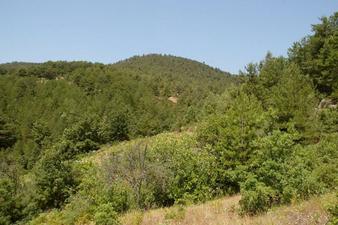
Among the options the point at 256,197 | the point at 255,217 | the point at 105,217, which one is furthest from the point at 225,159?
the point at 105,217

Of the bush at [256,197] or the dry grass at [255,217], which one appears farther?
the bush at [256,197]

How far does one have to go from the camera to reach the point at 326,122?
102 ft

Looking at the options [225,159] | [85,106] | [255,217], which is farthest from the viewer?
[85,106]

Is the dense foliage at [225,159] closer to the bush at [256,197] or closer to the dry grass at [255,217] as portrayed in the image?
the bush at [256,197]

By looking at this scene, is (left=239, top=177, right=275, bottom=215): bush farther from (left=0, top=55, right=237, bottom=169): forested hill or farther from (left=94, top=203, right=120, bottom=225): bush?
(left=0, top=55, right=237, bottom=169): forested hill

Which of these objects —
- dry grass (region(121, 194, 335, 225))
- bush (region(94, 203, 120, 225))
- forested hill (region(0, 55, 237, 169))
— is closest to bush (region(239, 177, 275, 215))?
dry grass (region(121, 194, 335, 225))

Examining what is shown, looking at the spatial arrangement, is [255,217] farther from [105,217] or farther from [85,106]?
[85,106]

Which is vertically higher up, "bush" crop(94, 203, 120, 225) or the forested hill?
the forested hill

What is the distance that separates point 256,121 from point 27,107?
11334 cm

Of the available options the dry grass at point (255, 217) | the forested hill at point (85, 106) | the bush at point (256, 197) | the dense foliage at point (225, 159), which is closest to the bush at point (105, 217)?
the dense foliage at point (225, 159)

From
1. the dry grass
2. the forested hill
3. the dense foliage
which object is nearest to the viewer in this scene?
the dry grass

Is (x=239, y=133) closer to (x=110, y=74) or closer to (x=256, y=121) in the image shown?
(x=256, y=121)

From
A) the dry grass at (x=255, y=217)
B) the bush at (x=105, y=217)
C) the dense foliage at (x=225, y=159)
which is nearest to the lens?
the dry grass at (x=255, y=217)

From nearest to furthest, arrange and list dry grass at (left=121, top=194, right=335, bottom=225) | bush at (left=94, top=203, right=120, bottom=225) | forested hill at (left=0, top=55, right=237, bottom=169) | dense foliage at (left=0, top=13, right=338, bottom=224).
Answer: dry grass at (left=121, top=194, right=335, bottom=225) → bush at (left=94, top=203, right=120, bottom=225) → dense foliage at (left=0, top=13, right=338, bottom=224) → forested hill at (left=0, top=55, right=237, bottom=169)
